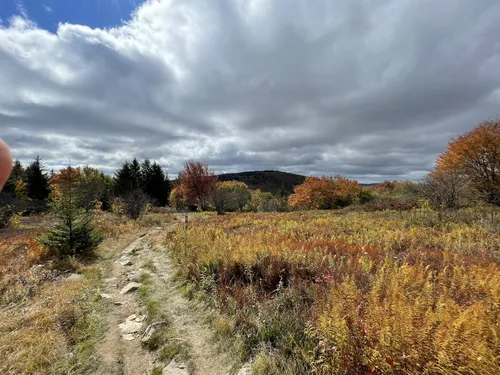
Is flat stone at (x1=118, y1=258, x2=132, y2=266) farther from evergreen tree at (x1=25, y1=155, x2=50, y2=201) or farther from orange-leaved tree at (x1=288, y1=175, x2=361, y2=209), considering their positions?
evergreen tree at (x1=25, y1=155, x2=50, y2=201)

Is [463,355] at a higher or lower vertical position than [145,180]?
lower

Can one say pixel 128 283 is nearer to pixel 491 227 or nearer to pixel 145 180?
pixel 491 227

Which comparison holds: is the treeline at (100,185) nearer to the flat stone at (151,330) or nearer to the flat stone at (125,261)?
the flat stone at (125,261)

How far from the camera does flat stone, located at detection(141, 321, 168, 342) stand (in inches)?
170

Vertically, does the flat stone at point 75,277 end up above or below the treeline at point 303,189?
below

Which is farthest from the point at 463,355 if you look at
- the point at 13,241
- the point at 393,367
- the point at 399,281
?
the point at 13,241

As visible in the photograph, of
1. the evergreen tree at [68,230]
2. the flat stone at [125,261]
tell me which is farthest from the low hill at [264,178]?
the flat stone at [125,261]

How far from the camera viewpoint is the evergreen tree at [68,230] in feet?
31.4

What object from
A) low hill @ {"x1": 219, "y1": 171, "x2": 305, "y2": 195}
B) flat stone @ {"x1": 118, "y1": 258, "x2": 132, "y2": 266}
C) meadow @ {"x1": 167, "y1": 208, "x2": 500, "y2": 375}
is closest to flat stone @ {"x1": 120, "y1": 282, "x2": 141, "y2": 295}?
meadow @ {"x1": 167, "y1": 208, "x2": 500, "y2": 375}

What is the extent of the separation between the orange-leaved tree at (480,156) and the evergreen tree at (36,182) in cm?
5164

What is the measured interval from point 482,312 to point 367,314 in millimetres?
1090

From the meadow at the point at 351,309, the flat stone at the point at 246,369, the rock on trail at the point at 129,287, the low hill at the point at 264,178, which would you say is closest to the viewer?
the meadow at the point at 351,309

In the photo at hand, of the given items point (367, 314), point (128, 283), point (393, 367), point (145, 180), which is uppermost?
point (145, 180)

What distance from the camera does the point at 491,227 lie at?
991 centimetres
